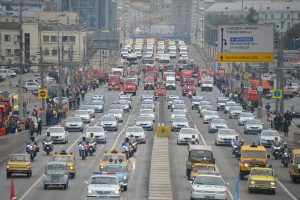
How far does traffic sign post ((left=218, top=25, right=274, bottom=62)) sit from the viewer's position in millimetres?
64562

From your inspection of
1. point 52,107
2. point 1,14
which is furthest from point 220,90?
point 1,14

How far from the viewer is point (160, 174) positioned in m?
48.7

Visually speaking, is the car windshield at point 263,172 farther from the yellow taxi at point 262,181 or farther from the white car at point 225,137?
the white car at point 225,137

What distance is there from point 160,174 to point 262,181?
5.95m

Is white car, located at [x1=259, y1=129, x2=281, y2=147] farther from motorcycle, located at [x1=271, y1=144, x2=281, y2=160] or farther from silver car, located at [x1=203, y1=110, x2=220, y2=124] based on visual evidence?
silver car, located at [x1=203, y1=110, x2=220, y2=124]

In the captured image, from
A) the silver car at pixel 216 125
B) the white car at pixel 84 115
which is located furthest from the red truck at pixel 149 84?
the silver car at pixel 216 125

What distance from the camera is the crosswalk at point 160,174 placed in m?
42.2

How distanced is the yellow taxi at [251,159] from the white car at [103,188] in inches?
421

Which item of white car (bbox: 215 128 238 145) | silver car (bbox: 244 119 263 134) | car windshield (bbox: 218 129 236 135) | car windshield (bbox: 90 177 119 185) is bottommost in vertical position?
silver car (bbox: 244 119 263 134)

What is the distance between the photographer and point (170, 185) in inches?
1777

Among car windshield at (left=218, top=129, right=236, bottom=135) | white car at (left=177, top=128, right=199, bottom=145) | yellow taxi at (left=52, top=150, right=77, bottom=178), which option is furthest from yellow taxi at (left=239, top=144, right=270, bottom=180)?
car windshield at (left=218, top=129, right=236, bottom=135)

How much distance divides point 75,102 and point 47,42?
65.9 m

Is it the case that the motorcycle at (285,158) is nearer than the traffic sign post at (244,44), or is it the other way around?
the motorcycle at (285,158)

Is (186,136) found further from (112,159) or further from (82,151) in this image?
(112,159)
